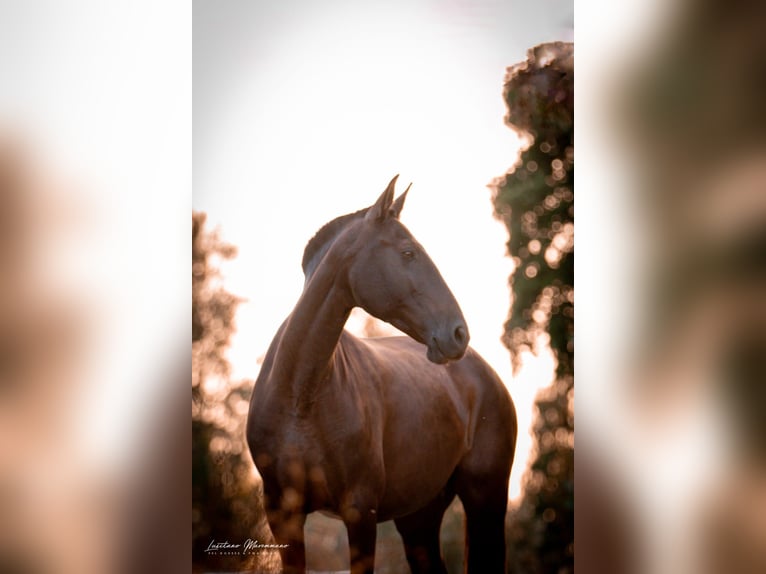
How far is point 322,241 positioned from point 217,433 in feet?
1.63

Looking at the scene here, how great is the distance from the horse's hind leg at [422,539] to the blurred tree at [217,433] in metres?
0.32

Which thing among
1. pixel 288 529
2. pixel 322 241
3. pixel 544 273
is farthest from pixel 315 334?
pixel 544 273

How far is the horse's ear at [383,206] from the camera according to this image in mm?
1733

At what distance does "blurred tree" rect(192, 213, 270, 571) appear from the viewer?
5.72 feet

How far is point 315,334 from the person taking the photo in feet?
5.63

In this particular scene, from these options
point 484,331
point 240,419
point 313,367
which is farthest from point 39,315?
point 484,331

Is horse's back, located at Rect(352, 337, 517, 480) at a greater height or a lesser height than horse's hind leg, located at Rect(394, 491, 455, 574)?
greater

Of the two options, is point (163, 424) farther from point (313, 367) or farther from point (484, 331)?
point (484, 331)

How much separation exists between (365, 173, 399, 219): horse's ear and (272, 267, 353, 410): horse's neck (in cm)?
16

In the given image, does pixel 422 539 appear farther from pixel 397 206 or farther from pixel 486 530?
pixel 397 206

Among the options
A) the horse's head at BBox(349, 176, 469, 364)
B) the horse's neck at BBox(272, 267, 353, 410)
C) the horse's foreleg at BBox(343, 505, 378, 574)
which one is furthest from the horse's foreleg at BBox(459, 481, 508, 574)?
the horse's neck at BBox(272, 267, 353, 410)

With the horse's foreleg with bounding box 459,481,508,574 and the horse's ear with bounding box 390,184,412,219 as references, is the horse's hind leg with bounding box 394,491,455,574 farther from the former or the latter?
the horse's ear with bounding box 390,184,412,219

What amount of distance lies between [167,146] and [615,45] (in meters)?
1.08

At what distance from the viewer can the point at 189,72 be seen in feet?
5.86
